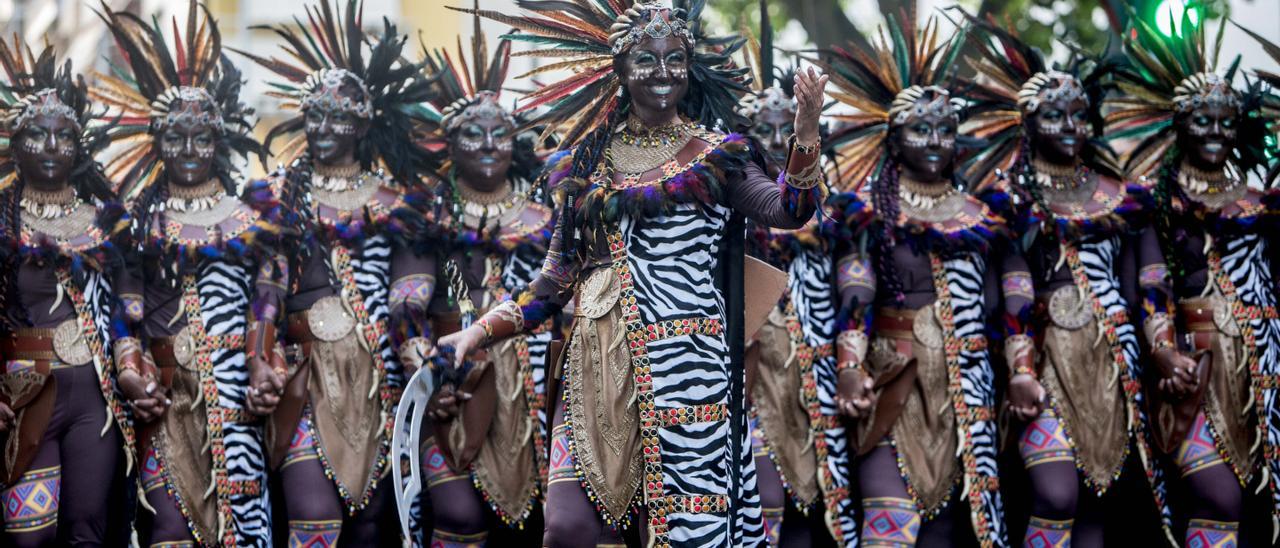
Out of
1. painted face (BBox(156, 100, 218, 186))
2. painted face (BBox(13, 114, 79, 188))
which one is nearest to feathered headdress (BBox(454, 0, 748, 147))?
painted face (BBox(156, 100, 218, 186))

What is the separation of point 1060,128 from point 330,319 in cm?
366

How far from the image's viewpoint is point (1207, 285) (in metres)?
7.88

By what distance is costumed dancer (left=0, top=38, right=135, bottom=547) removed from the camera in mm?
6887

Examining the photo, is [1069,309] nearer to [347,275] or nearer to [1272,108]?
[1272,108]

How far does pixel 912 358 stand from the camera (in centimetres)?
754

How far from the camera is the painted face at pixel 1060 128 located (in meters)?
7.87

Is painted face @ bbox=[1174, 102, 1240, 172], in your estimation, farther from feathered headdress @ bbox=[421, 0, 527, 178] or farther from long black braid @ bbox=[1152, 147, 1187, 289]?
feathered headdress @ bbox=[421, 0, 527, 178]

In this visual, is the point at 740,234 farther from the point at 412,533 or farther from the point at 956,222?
the point at 412,533

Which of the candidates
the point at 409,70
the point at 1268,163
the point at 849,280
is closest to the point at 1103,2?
the point at 1268,163

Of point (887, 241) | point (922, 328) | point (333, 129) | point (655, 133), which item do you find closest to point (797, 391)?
point (922, 328)

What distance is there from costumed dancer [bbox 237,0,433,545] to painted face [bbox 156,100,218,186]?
0.36 m

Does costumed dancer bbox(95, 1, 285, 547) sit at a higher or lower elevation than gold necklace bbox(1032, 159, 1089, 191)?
lower

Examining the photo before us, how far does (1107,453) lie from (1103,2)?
3.02 m

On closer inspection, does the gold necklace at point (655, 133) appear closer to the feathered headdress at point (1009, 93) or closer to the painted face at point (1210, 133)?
the feathered headdress at point (1009, 93)
